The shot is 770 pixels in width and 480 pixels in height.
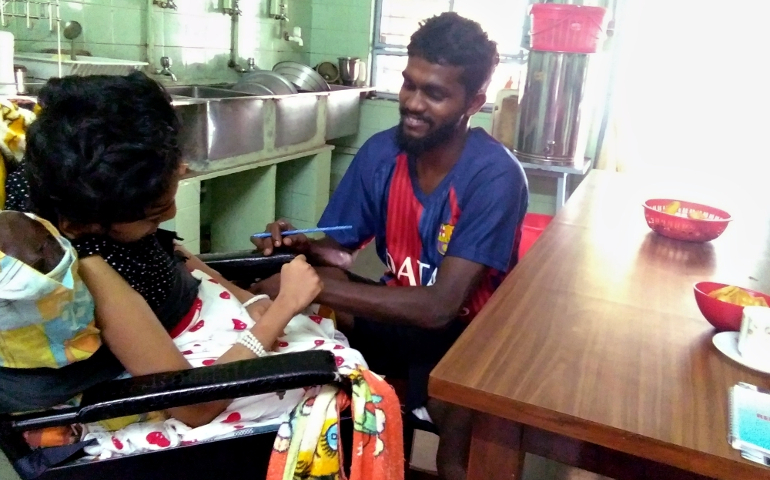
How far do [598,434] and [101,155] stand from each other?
763mm

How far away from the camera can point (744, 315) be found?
952 mm

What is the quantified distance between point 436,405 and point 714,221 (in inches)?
33.8

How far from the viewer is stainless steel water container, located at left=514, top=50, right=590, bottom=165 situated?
294 centimetres

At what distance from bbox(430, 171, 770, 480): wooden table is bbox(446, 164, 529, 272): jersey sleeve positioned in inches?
2.8

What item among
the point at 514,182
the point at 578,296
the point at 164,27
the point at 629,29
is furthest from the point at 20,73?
the point at 629,29

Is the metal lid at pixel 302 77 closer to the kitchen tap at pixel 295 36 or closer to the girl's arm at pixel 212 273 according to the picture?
the kitchen tap at pixel 295 36

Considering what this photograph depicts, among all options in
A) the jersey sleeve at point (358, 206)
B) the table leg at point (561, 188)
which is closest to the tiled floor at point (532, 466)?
the jersey sleeve at point (358, 206)

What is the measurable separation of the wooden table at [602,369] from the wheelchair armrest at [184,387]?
0.69 feet

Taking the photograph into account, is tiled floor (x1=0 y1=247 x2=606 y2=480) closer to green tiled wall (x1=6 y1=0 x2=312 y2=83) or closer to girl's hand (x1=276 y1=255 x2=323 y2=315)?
girl's hand (x1=276 y1=255 x2=323 y2=315)

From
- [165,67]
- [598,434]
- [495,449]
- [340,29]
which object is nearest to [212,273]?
[495,449]

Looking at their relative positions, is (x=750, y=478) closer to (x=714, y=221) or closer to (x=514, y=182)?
(x=514, y=182)

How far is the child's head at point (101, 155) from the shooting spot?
884mm

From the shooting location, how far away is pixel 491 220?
1.35 metres

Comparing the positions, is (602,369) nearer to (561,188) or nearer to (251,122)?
(251,122)
